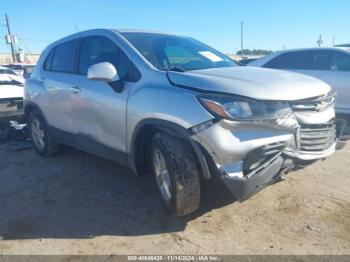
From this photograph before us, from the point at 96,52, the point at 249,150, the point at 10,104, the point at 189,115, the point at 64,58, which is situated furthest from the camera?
the point at 10,104

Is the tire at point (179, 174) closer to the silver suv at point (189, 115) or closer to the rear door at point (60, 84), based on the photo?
the silver suv at point (189, 115)

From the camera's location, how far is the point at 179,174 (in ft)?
11.1

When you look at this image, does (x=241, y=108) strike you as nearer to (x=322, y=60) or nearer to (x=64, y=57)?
(x=64, y=57)

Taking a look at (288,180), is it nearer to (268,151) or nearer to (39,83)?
(268,151)

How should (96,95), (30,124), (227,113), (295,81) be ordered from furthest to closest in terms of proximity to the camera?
(30,124) → (96,95) → (295,81) → (227,113)

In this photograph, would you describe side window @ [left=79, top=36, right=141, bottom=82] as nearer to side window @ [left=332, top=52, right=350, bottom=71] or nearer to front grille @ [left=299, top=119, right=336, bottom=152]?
front grille @ [left=299, top=119, right=336, bottom=152]

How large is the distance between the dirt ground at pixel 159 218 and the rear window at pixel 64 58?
151 cm

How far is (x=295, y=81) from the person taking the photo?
11.8ft

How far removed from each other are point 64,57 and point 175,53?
1.88 m

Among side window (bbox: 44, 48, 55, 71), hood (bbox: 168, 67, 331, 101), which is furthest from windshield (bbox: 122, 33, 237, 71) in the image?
side window (bbox: 44, 48, 55, 71)

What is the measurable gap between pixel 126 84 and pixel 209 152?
4.32 feet

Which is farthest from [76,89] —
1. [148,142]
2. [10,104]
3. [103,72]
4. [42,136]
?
[10,104]

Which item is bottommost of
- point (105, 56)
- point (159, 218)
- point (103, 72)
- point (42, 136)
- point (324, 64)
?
point (159, 218)

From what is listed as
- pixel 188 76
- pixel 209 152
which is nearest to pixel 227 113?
pixel 209 152
